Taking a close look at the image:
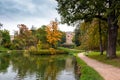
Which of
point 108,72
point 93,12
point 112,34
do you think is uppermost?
point 93,12

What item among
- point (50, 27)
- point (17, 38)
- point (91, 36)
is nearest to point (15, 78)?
point (91, 36)

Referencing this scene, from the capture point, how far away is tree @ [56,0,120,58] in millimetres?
32069

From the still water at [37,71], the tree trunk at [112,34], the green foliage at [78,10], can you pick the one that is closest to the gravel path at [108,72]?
the still water at [37,71]

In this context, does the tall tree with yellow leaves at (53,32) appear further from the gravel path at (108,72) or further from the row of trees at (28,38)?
the gravel path at (108,72)

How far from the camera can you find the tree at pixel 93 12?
1263 inches

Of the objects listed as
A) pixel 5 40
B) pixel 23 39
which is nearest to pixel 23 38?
pixel 23 39

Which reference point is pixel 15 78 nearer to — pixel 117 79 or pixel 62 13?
pixel 117 79

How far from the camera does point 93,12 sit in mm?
34500

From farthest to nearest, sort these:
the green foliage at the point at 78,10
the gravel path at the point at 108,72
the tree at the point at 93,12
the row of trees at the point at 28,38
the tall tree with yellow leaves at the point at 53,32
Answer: the row of trees at the point at 28,38, the tall tree with yellow leaves at the point at 53,32, the green foliage at the point at 78,10, the tree at the point at 93,12, the gravel path at the point at 108,72

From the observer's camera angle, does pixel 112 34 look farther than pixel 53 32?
→ No

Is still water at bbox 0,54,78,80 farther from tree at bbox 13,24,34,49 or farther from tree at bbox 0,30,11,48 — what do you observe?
tree at bbox 0,30,11,48

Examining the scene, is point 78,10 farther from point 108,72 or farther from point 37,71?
point 108,72

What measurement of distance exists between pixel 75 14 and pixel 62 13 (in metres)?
1.63

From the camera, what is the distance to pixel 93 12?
34500 millimetres
